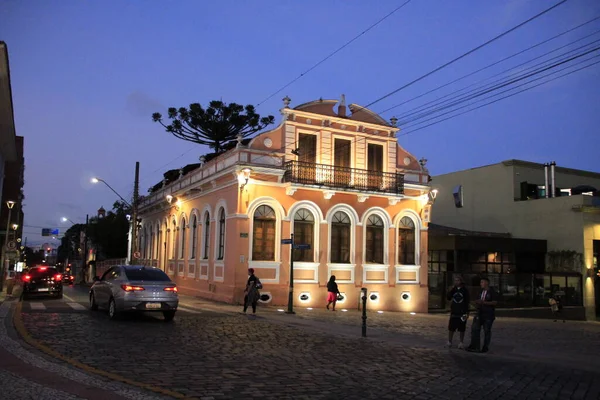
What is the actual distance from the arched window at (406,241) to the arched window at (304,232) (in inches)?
204

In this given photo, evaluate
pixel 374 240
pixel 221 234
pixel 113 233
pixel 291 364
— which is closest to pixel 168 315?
pixel 291 364

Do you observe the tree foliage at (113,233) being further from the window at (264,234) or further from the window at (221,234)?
the window at (264,234)

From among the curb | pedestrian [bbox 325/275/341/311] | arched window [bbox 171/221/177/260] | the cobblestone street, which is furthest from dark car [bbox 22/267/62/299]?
the curb

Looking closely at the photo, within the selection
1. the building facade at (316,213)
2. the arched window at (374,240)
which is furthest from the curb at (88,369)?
the arched window at (374,240)

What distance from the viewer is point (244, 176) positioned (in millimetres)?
23734

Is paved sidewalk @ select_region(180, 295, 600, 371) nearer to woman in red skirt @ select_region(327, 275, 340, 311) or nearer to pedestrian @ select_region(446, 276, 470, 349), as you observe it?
pedestrian @ select_region(446, 276, 470, 349)

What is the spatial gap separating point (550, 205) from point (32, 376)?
37.1 m

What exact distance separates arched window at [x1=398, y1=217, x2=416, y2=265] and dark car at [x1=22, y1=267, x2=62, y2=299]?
16.7 m

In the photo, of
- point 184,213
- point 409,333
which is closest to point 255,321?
point 409,333

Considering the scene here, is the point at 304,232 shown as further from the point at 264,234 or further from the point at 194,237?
the point at 194,237

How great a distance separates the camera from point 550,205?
37906 mm

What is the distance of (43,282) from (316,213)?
12.9 meters

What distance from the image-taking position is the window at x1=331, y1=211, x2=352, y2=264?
2634 centimetres

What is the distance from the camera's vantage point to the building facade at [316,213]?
80.5ft
